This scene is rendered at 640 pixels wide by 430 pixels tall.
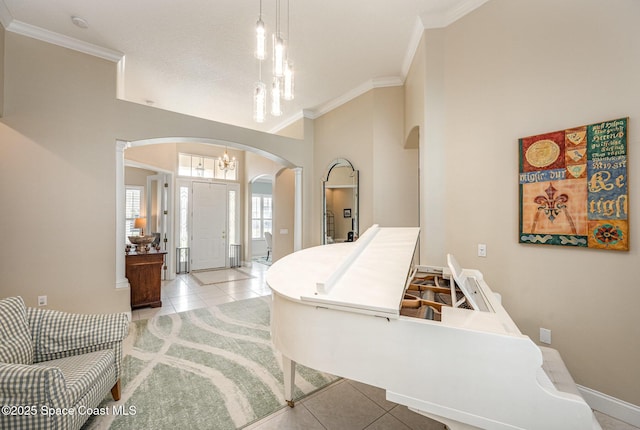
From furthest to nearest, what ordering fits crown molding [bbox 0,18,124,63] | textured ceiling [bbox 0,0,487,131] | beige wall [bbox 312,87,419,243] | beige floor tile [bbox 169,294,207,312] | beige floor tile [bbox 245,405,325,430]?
beige floor tile [bbox 169,294,207,312] → beige wall [bbox 312,87,419,243] → crown molding [bbox 0,18,124,63] → textured ceiling [bbox 0,0,487,131] → beige floor tile [bbox 245,405,325,430]

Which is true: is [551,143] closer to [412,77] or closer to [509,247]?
[509,247]

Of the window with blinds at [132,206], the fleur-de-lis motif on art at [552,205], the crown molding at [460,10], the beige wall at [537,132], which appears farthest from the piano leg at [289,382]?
the window with blinds at [132,206]

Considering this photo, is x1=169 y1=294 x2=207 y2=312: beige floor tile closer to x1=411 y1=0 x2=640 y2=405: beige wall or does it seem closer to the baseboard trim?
x1=411 y1=0 x2=640 y2=405: beige wall

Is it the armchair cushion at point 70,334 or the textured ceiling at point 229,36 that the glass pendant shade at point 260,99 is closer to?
the textured ceiling at point 229,36

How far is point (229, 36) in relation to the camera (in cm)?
298

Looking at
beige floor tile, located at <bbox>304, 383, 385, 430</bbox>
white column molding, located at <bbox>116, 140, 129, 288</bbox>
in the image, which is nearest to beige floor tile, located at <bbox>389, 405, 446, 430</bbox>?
beige floor tile, located at <bbox>304, 383, 385, 430</bbox>

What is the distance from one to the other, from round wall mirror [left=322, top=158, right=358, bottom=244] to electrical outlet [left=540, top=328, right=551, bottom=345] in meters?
2.51

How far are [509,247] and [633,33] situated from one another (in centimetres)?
166

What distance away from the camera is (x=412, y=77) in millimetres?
3346

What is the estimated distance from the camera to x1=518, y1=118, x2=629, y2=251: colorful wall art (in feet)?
5.78

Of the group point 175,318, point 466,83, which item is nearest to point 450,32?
point 466,83

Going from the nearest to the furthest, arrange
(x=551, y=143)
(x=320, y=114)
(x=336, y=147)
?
(x=551, y=143) → (x=336, y=147) → (x=320, y=114)

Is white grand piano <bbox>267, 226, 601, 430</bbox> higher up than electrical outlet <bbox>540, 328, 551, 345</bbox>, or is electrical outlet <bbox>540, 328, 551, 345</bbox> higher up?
white grand piano <bbox>267, 226, 601, 430</bbox>

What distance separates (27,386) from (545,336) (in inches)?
135
